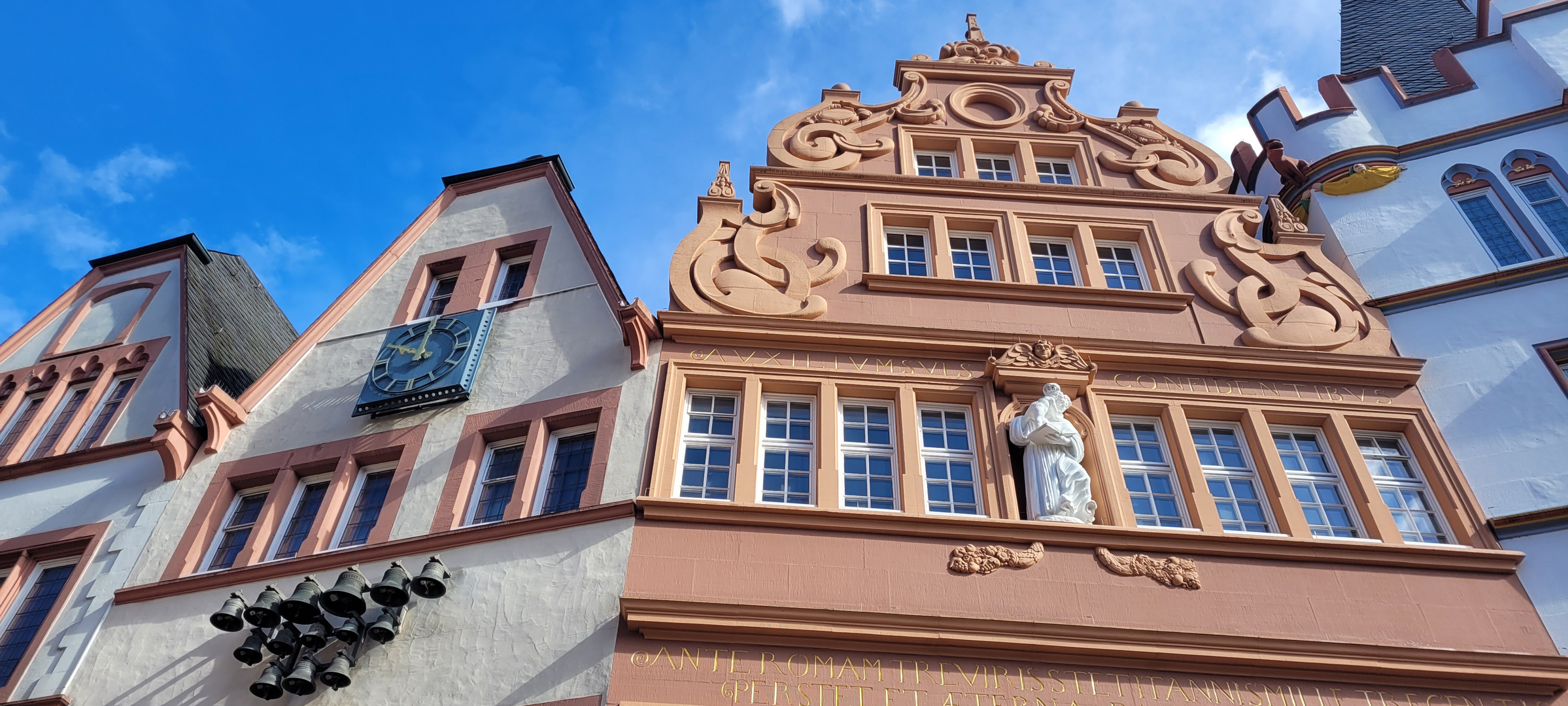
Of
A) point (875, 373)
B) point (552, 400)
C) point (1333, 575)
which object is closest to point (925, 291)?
point (875, 373)

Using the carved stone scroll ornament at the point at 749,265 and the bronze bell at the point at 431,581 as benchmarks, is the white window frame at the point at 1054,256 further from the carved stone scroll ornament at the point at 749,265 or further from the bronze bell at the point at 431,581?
the bronze bell at the point at 431,581

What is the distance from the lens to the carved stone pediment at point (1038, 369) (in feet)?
48.8

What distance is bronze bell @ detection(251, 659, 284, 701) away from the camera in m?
12.2

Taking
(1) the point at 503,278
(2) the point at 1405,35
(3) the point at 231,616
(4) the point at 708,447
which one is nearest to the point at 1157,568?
(4) the point at 708,447

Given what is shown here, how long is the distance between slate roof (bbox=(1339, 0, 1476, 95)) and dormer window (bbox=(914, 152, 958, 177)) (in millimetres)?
7896

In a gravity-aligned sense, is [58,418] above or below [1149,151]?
below

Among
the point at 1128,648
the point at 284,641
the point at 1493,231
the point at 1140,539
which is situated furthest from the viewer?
the point at 1493,231

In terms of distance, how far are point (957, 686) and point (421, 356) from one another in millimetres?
8256

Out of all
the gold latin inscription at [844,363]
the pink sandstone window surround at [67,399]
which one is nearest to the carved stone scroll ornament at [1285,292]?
the gold latin inscription at [844,363]

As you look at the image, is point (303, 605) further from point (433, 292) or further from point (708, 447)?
point (433, 292)

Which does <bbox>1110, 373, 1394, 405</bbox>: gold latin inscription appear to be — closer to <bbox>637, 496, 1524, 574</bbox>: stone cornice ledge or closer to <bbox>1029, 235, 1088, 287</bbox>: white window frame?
<bbox>1029, 235, 1088, 287</bbox>: white window frame

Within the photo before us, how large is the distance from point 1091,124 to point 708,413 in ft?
28.9

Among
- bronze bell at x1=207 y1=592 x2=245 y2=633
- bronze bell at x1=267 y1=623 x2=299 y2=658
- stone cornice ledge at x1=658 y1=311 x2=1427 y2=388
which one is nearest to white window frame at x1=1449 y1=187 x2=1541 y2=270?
stone cornice ledge at x1=658 y1=311 x2=1427 y2=388

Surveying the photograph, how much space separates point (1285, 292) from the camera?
54.3 feet
